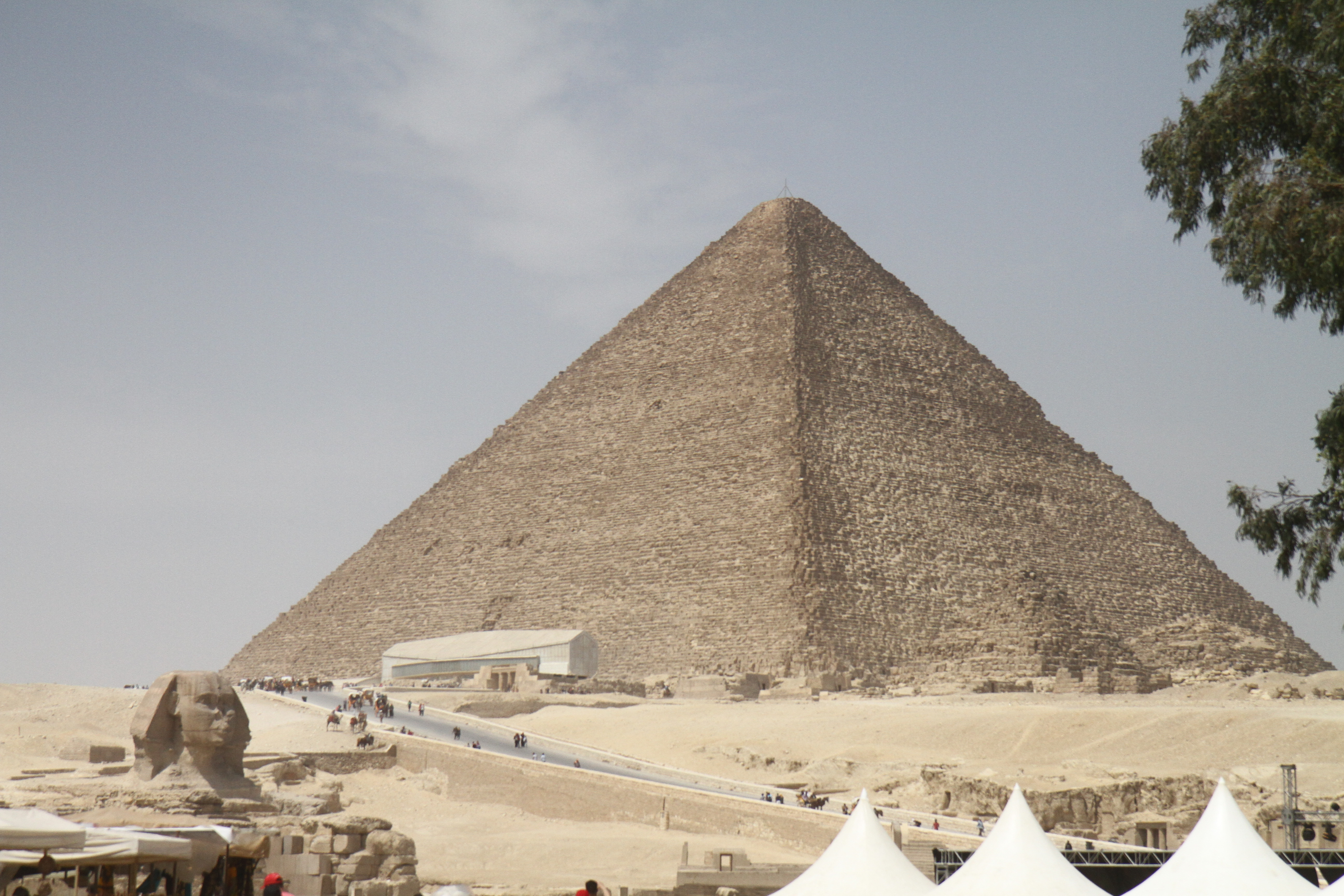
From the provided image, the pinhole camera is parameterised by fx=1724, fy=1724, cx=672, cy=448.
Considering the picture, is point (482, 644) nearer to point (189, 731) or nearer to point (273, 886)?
point (189, 731)

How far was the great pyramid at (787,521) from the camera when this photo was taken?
4794 cm

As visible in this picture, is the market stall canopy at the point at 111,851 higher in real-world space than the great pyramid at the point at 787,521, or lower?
lower

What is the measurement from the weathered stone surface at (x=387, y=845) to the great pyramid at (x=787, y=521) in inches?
1134

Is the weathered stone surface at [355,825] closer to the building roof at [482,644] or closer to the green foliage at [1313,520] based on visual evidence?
the green foliage at [1313,520]

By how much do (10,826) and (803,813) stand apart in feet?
32.8

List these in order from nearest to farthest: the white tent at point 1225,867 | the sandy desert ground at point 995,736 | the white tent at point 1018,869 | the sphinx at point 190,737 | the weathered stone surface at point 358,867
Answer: the white tent at point 1225,867 < the white tent at point 1018,869 < the weathered stone surface at point 358,867 < the sphinx at point 190,737 < the sandy desert ground at point 995,736

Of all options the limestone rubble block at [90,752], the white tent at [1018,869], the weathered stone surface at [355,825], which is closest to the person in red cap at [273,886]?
→ the weathered stone surface at [355,825]

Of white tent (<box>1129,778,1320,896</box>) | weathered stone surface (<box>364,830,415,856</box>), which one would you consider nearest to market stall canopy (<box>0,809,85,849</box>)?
weathered stone surface (<box>364,830,415,856</box>)

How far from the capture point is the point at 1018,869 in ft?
33.5

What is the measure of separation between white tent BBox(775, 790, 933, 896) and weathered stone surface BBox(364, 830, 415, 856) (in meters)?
2.88

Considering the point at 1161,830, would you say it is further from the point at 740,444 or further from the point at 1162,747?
the point at 740,444

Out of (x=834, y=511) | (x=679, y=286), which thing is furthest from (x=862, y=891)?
(x=679, y=286)

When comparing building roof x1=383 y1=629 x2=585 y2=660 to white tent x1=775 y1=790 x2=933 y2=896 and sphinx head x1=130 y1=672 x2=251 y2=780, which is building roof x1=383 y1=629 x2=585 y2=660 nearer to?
sphinx head x1=130 y1=672 x2=251 y2=780

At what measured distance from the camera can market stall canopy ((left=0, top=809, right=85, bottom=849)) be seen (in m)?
9.00
